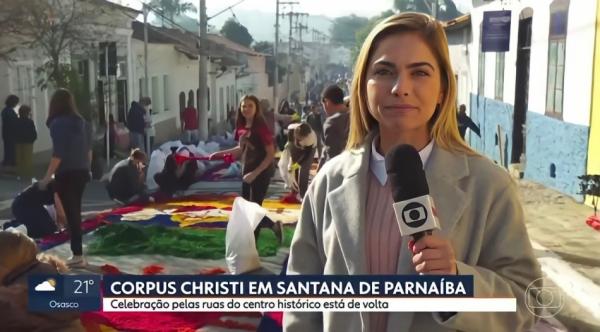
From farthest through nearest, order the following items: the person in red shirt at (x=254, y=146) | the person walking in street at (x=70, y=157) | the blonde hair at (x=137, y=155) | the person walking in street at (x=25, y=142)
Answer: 1. the blonde hair at (x=137, y=155)
2. the person walking in street at (x=25, y=142)
3. the person in red shirt at (x=254, y=146)
4. the person walking in street at (x=70, y=157)

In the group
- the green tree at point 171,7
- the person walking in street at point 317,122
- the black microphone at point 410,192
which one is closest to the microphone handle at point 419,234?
the black microphone at point 410,192

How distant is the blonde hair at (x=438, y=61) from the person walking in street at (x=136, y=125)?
6106 mm

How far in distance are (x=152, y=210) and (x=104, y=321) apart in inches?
151

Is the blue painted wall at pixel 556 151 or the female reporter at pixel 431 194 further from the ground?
the female reporter at pixel 431 194

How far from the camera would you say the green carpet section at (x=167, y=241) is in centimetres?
488

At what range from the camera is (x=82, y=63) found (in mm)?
6105

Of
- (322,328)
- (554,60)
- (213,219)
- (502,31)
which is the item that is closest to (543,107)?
(554,60)

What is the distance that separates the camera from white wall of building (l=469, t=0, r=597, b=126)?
6879 millimetres

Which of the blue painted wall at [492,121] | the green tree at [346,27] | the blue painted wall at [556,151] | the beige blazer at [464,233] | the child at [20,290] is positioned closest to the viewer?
the beige blazer at [464,233]

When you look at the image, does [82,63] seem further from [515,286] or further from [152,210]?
[515,286]

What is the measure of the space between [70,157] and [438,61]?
11.7 ft

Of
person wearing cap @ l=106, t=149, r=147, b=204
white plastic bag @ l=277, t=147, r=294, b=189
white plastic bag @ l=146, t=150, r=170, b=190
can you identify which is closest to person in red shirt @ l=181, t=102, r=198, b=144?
white plastic bag @ l=146, t=150, r=170, b=190

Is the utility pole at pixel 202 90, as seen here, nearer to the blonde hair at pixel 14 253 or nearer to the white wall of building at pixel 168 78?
the white wall of building at pixel 168 78

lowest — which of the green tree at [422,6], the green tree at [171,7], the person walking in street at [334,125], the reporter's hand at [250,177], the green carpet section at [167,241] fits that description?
the green carpet section at [167,241]
